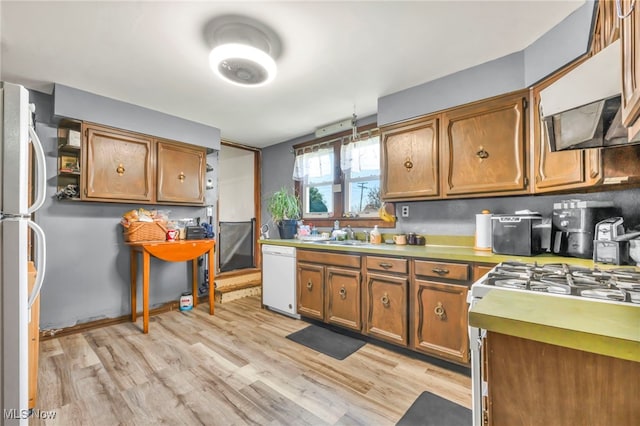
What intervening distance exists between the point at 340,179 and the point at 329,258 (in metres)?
1.28

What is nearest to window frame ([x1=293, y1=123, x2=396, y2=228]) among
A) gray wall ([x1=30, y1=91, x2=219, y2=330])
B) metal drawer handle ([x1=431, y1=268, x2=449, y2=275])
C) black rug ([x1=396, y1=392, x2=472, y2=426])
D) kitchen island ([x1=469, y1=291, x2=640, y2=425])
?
metal drawer handle ([x1=431, y1=268, x2=449, y2=275])

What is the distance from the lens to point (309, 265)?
2.86 m

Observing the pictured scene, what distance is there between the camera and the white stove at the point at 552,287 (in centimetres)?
89

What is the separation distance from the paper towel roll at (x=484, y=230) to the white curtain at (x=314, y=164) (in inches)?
76.9

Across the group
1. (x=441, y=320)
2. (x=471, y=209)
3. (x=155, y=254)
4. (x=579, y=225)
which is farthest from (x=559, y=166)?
(x=155, y=254)

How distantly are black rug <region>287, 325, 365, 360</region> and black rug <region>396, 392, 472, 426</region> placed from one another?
0.70m

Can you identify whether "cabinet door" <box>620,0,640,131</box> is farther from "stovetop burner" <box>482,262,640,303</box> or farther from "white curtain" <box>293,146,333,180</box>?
"white curtain" <box>293,146,333,180</box>

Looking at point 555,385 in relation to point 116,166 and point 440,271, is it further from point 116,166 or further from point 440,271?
point 116,166

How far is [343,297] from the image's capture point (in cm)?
258

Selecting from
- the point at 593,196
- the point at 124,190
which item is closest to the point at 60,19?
the point at 124,190

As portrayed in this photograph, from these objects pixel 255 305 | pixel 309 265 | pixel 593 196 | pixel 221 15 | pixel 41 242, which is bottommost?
pixel 255 305

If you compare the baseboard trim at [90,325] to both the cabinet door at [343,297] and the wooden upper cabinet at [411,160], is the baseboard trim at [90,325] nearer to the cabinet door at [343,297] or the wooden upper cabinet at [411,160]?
the cabinet door at [343,297]

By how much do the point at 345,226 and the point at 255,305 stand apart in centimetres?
157

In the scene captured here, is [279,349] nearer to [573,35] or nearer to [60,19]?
[60,19]
